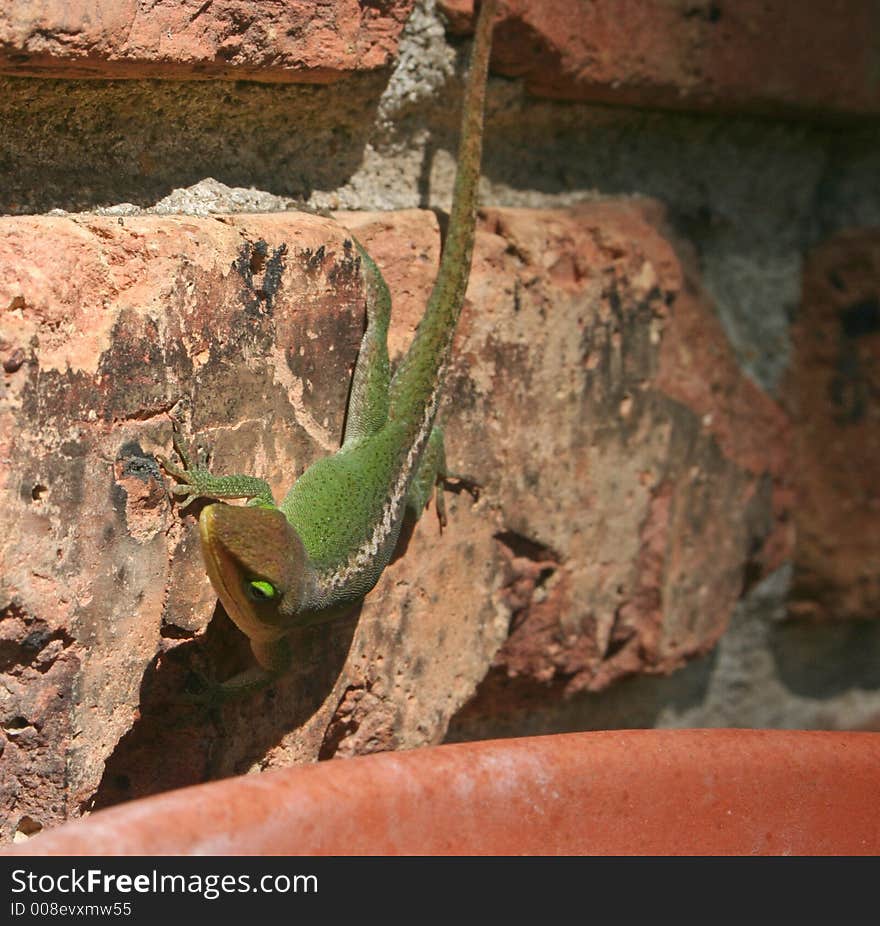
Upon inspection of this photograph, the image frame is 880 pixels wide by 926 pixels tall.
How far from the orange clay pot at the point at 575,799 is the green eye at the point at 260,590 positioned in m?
0.27

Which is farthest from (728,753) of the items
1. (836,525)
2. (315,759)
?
(836,525)

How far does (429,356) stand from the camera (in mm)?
1647

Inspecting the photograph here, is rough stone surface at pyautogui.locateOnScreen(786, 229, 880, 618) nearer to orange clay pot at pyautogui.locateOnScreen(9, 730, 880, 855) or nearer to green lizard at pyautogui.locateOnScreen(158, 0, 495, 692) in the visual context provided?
green lizard at pyautogui.locateOnScreen(158, 0, 495, 692)

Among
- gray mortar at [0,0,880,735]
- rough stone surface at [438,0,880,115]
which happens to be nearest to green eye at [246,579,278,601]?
gray mortar at [0,0,880,735]

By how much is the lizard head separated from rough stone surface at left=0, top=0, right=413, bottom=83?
1.58 ft

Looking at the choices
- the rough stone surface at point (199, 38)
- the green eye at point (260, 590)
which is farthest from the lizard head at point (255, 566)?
the rough stone surface at point (199, 38)

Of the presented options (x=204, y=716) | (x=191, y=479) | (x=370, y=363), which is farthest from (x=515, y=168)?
(x=204, y=716)

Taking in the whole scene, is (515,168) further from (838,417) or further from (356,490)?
Answer: (838,417)

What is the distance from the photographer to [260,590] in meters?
1.36

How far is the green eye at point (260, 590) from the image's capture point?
1356mm

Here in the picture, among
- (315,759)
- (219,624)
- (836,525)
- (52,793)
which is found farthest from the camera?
(836,525)

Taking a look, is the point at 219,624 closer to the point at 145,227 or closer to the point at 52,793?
the point at 52,793

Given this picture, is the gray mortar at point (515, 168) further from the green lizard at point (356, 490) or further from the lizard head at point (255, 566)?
the lizard head at point (255, 566)

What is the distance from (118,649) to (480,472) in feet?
2.06
